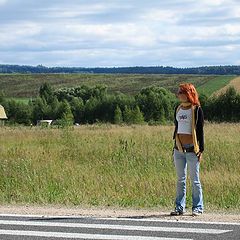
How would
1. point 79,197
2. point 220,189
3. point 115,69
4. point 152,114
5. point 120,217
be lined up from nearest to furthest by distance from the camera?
1. point 120,217
2. point 79,197
3. point 220,189
4. point 152,114
5. point 115,69

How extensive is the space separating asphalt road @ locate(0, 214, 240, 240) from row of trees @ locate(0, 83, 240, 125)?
48510mm

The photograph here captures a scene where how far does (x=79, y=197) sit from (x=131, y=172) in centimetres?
311

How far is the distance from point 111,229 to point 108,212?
114 centimetres

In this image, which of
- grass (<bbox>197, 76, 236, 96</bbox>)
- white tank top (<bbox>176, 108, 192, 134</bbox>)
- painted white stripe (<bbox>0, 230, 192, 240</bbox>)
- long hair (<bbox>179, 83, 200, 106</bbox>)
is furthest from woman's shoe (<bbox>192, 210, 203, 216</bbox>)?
grass (<bbox>197, 76, 236, 96</bbox>)

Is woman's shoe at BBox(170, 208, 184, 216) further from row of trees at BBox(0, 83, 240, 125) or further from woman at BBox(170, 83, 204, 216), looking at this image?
row of trees at BBox(0, 83, 240, 125)

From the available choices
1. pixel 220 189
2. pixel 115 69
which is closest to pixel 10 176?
pixel 220 189

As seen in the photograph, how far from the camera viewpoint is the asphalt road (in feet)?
22.0

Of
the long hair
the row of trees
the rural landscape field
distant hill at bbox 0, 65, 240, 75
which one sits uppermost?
distant hill at bbox 0, 65, 240, 75

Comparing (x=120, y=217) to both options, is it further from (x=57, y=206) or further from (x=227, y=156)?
(x=227, y=156)

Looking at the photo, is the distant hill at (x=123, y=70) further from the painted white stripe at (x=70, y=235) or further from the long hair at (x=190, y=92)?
the painted white stripe at (x=70, y=235)

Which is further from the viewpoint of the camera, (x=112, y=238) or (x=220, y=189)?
(x=220, y=189)

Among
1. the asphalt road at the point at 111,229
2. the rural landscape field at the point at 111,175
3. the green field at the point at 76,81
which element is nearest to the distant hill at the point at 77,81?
the green field at the point at 76,81

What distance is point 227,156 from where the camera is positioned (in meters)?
14.5

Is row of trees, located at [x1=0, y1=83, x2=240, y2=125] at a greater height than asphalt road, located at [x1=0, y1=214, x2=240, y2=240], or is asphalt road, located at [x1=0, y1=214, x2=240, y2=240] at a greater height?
asphalt road, located at [x1=0, y1=214, x2=240, y2=240]
